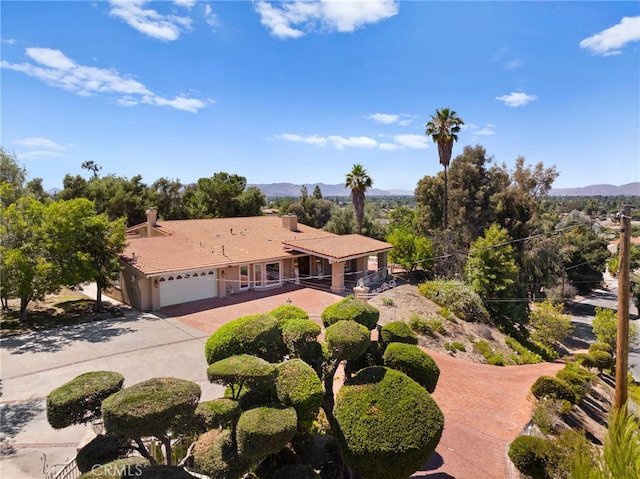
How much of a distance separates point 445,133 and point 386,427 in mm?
33653

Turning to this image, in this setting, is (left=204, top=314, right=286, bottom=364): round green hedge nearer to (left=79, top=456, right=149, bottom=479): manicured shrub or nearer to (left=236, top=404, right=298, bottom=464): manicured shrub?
(left=236, top=404, right=298, bottom=464): manicured shrub

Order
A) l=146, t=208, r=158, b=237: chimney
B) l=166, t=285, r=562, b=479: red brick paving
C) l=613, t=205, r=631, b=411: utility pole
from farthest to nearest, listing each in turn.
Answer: l=146, t=208, r=158, b=237: chimney, l=166, t=285, r=562, b=479: red brick paving, l=613, t=205, r=631, b=411: utility pole

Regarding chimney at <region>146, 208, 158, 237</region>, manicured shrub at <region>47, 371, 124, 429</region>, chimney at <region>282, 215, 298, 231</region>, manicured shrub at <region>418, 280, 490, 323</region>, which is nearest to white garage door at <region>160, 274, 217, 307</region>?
chimney at <region>146, 208, 158, 237</region>

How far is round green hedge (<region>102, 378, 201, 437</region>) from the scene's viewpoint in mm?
5461

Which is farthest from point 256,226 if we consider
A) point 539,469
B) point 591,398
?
point 539,469

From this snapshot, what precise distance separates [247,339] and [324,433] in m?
4.43

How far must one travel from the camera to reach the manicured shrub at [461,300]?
25.5m

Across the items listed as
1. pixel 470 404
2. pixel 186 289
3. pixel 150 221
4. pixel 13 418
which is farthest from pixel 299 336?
pixel 150 221

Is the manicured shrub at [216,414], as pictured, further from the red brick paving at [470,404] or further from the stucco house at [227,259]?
the stucco house at [227,259]

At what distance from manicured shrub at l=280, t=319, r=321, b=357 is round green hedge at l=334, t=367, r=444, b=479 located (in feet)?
4.02

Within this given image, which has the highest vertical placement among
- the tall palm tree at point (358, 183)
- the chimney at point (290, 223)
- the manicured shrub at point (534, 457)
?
the tall palm tree at point (358, 183)

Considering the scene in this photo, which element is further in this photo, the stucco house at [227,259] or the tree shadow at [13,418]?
the stucco house at [227,259]

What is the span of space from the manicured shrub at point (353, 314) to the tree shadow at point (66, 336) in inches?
551

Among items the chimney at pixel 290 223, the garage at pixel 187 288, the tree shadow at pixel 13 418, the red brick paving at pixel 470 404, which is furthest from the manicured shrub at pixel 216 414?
the chimney at pixel 290 223
